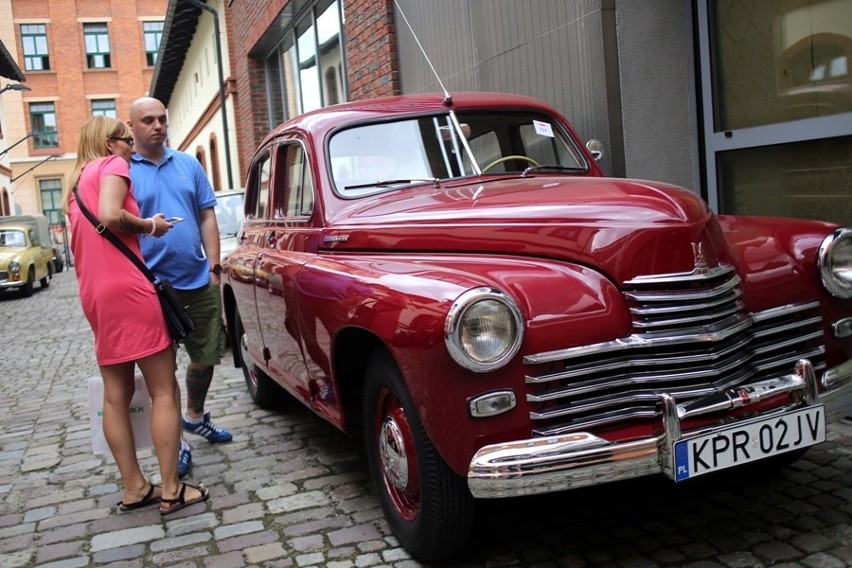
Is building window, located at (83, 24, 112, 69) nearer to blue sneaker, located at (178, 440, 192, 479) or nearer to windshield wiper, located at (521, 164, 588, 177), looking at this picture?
blue sneaker, located at (178, 440, 192, 479)

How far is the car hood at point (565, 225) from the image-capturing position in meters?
2.78

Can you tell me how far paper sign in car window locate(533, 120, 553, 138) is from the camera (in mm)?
4402

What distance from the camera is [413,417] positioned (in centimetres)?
279

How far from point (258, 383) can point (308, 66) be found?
28.2 feet

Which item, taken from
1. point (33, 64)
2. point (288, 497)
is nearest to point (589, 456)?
point (288, 497)

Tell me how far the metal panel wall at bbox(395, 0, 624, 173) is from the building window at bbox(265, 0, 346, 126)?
108 inches

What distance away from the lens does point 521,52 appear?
6.79m

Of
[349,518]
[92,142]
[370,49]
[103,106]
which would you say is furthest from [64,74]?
[349,518]

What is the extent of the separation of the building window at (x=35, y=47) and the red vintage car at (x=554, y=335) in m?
46.8

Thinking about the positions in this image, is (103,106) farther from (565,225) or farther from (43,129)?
(565,225)

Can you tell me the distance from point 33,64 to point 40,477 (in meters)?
46.3

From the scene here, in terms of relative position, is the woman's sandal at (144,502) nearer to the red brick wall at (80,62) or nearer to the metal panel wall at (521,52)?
the metal panel wall at (521,52)

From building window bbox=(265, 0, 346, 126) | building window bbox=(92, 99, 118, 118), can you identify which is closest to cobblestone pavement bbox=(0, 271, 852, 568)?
building window bbox=(265, 0, 346, 126)

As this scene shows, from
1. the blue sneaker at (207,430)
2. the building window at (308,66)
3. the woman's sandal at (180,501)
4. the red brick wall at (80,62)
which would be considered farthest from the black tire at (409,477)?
the red brick wall at (80,62)
